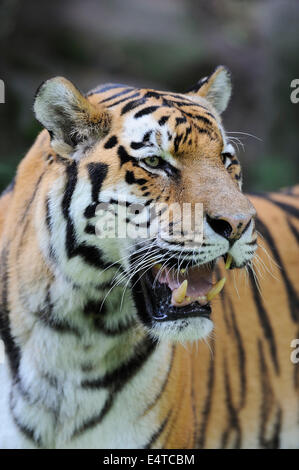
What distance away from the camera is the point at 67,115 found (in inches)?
87.5

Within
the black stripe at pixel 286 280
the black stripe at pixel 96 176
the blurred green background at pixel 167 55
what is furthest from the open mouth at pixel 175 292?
the blurred green background at pixel 167 55

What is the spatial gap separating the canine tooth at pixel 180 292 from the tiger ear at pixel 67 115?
1.87 ft

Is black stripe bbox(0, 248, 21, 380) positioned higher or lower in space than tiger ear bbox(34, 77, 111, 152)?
lower

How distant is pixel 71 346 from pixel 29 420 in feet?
1.01

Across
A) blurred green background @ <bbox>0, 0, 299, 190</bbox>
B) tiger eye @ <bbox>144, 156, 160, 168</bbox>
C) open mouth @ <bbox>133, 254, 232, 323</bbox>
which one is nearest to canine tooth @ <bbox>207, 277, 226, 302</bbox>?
open mouth @ <bbox>133, 254, 232, 323</bbox>

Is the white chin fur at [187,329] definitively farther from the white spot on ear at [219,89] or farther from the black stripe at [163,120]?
the white spot on ear at [219,89]

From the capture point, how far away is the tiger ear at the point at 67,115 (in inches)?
85.7

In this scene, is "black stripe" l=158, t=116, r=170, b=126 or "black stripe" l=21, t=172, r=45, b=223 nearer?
"black stripe" l=158, t=116, r=170, b=126

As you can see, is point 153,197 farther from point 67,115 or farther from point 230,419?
point 230,419

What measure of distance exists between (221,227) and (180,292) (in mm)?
250

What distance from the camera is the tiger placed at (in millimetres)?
2129

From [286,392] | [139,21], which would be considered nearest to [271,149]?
[139,21]

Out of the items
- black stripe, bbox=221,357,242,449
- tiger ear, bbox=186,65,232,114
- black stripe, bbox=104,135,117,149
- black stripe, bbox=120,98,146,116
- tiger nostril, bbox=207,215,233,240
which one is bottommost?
black stripe, bbox=221,357,242,449

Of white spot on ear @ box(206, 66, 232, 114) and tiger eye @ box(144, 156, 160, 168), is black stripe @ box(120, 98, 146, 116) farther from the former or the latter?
white spot on ear @ box(206, 66, 232, 114)
